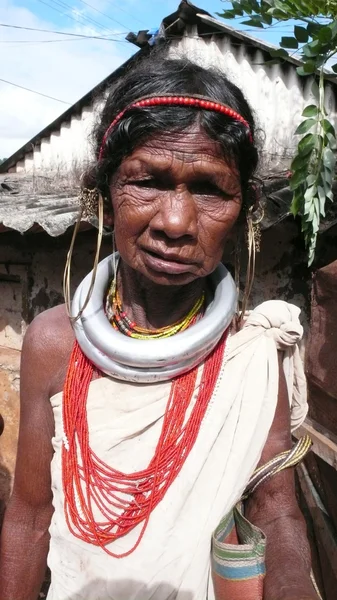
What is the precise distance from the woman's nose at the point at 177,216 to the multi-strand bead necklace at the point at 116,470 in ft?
1.38

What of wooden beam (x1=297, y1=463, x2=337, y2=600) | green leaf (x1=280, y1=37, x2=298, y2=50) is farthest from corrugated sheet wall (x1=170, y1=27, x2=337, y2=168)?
wooden beam (x1=297, y1=463, x2=337, y2=600)

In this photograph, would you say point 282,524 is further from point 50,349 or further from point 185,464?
point 50,349

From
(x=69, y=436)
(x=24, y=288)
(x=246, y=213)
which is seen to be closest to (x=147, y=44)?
(x=24, y=288)

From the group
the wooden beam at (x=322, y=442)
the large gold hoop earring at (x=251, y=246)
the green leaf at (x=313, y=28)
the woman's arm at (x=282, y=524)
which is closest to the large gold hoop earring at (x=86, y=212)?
the large gold hoop earring at (x=251, y=246)

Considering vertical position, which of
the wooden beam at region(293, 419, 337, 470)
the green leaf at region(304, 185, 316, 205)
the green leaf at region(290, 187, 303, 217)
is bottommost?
the wooden beam at region(293, 419, 337, 470)

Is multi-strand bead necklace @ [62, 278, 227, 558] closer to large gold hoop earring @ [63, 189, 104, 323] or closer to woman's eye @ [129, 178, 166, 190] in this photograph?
large gold hoop earring @ [63, 189, 104, 323]

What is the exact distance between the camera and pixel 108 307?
1724 mm

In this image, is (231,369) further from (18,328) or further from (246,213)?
(18,328)

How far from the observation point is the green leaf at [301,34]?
2.09m

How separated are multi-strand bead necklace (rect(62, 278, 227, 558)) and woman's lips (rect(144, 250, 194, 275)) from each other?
1.02 feet

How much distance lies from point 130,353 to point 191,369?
0.66 ft

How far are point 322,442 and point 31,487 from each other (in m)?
1.58

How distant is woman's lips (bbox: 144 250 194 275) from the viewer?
140 cm

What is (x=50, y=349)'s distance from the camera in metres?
1.65
